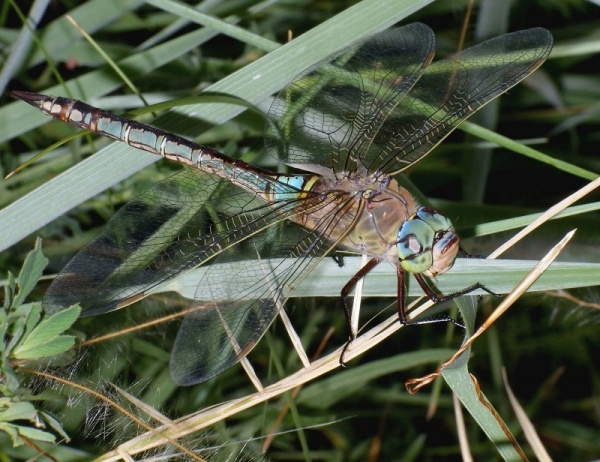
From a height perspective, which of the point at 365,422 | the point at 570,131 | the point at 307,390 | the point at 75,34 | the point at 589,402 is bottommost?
the point at 589,402

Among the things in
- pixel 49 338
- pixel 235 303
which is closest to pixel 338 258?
pixel 235 303

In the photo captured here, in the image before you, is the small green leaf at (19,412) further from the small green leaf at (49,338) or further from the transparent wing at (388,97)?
the transparent wing at (388,97)

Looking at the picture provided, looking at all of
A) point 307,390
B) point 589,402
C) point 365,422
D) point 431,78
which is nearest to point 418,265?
point 431,78

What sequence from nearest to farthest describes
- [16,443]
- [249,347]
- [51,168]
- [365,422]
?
1. [16,443]
2. [249,347]
3. [51,168]
4. [365,422]

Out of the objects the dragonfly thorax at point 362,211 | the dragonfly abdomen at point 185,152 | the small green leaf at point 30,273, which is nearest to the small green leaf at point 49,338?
the small green leaf at point 30,273

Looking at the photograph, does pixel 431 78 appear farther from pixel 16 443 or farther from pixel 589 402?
pixel 589 402

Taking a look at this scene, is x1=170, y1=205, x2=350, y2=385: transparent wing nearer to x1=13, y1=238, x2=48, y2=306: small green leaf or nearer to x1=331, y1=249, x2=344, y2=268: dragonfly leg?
x1=331, y1=249, x2=344, y2=268: dragonfly leg
